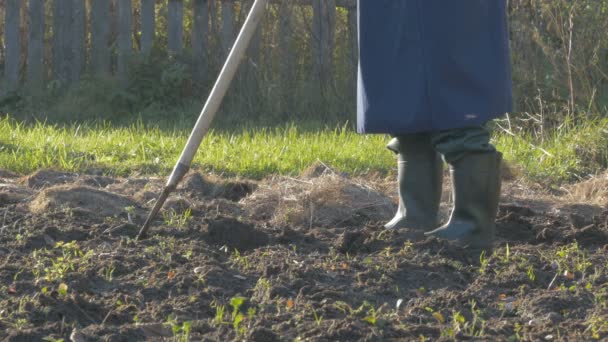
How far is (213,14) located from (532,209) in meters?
4.88

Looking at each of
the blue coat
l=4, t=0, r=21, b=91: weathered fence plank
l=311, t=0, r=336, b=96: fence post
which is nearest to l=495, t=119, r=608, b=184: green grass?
the blue coat

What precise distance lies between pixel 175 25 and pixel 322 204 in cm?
514

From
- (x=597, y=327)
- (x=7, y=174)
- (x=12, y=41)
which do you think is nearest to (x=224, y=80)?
(x=597, y=327)

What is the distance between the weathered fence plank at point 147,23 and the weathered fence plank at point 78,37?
58 cm

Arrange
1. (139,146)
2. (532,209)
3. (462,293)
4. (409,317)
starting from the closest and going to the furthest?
1. (409,317)
2. (462,293)
3. (532,209)
4. (139,146)

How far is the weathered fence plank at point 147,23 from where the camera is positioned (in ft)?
30.1

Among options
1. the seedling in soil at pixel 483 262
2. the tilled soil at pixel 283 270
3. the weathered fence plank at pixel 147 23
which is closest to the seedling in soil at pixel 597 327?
the tilled soil at pixel 283 270

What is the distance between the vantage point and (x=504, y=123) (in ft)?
22.8

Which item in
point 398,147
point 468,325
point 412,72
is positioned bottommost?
point 468,325

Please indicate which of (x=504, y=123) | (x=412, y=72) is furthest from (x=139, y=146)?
(x=412, y=72)

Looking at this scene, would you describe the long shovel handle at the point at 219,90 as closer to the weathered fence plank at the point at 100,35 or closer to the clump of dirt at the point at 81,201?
the clump of dirt at the point at 81,201

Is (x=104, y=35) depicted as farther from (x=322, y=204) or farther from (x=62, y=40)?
(x=322, y=204)

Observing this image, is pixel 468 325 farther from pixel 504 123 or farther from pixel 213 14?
pixel 213 14

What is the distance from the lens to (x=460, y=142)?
11.5 ft
